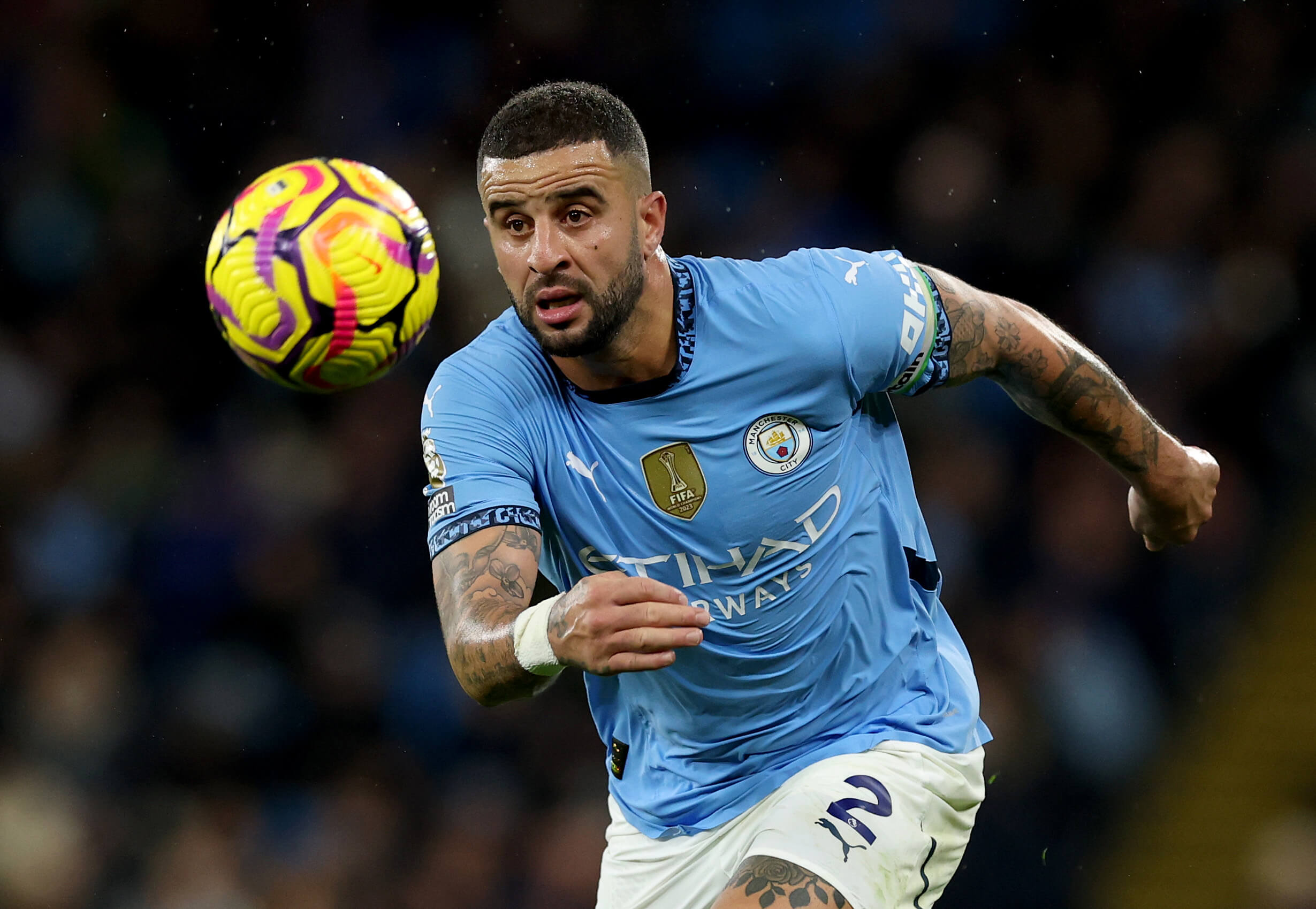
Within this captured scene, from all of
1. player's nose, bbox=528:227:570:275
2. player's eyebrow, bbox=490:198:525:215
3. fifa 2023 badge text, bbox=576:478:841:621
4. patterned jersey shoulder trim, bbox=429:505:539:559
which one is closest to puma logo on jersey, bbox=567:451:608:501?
fifa 2023 badge text, bbox=576:478:841:621

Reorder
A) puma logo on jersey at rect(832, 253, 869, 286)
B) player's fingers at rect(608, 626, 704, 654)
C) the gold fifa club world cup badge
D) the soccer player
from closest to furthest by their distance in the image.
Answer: player's fingers at rect(608, 626, 704, 654), the soccer player, the gold fifa club world cup badge, puma logo on jersey at rect(832, 253, 869, 286)

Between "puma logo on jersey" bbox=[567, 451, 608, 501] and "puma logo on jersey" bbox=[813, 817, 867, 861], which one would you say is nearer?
"puma logo on jersey" bbox=[813, 817, 867, 861]

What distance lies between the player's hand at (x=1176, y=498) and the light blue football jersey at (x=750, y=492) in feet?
2.24

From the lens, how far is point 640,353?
3164 millimetres

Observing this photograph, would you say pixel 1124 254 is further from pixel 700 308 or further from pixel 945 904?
pixel 700 308

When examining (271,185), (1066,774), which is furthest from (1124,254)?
(271,185)

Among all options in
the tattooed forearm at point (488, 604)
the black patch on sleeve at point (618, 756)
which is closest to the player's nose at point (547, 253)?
the tattooed forearm at point (488, 604)

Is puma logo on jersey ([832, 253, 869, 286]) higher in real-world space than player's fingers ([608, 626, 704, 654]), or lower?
higher

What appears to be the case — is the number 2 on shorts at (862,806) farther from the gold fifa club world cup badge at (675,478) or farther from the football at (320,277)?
the football at (320,277)

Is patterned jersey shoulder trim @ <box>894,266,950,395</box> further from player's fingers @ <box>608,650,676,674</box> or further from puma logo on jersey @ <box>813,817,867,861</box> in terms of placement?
player's fingers @ <box>608,650,676,674</box>

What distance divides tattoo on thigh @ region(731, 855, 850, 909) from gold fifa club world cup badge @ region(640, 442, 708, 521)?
75 centimetres

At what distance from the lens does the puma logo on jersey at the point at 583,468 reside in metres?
3.15

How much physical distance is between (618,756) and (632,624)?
53.9 inches

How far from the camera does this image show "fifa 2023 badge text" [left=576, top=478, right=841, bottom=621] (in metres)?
3.18
